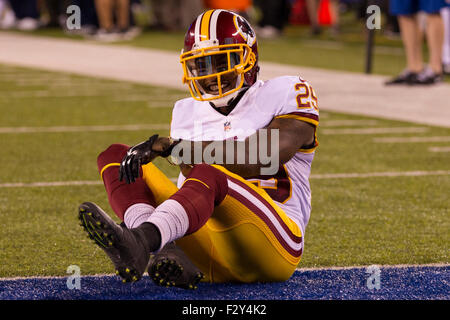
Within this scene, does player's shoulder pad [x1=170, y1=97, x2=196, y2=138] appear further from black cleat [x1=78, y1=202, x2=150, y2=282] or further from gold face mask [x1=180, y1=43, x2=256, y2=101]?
black cleat [x1=78, y1=202, x2=150, y2=282]

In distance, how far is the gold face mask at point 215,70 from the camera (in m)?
3.71

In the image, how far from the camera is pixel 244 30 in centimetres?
381

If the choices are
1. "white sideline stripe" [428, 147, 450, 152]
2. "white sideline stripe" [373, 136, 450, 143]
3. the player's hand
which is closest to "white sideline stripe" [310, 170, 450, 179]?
"white sideline stripe" [428, 147, 450, 152]

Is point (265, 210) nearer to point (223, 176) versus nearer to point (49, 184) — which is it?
point (223, 176)

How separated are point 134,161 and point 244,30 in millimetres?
718

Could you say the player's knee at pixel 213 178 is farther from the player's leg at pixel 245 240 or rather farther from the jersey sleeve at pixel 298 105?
the jersey sleeve at pixel 298 105

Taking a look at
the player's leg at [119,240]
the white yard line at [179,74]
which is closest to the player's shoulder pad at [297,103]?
the player's leg at [119,240]

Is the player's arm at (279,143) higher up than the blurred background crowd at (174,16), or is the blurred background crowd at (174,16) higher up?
the player's arm at (279,143)

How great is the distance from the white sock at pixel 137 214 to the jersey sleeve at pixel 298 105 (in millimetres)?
637

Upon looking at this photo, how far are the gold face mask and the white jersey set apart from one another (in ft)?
0.32

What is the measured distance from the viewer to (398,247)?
14.1 feet

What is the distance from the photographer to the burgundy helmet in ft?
12.2
